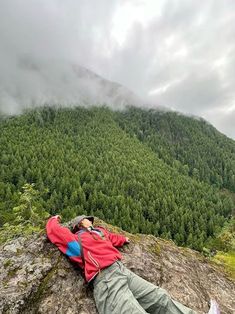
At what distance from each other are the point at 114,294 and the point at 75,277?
1541 mm

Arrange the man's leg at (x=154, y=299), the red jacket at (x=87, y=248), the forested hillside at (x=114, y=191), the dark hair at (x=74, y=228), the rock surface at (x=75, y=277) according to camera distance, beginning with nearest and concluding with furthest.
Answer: the man's leg at (x=154, y=299), the rock surface at (x=75, y=277), the red jacket at (x=87, y=248), the dark hair at (x=74, y=228), the forested hillside at (x=114, y=191)

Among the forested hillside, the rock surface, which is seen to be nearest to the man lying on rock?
the rock surface

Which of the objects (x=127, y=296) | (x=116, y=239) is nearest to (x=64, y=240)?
(x=116, y=239)

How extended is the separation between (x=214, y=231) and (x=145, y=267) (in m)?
122

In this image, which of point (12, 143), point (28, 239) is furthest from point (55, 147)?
point (28, 239)

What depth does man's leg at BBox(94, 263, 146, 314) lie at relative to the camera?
831cm

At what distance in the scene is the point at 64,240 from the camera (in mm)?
10000

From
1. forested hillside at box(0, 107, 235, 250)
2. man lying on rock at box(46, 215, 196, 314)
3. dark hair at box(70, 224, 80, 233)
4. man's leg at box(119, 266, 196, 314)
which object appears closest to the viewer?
man lying on rock at box(46, 215, 196, 314)

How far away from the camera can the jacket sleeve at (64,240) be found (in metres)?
9.73

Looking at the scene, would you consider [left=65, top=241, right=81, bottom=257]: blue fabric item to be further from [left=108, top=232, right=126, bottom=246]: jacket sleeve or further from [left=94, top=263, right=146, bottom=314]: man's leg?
[left=108, top=232, right=126, bottom=246]: jacket sleeve

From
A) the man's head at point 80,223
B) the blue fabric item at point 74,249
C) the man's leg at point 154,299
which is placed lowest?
the man's leg at point 154,299

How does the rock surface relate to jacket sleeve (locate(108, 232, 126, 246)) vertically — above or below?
below

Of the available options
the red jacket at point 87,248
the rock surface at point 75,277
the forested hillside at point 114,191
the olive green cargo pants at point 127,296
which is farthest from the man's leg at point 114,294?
the forested hillside at point 114,191

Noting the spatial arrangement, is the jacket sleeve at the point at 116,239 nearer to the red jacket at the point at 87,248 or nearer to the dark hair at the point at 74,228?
the red jacket at the point at 87,248
